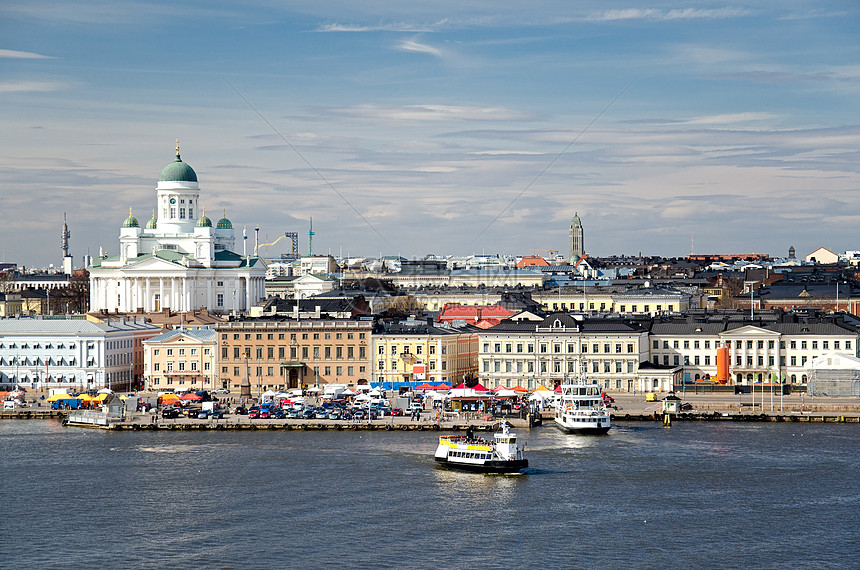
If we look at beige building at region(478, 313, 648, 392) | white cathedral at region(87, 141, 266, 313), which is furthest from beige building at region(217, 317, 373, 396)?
white cathedral at region(87, 141, 266, 313)

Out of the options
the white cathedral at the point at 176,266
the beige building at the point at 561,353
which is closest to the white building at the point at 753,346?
the beige building at the point at 561,353

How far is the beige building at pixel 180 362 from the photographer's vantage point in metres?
67.2

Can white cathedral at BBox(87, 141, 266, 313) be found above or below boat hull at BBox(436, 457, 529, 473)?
above

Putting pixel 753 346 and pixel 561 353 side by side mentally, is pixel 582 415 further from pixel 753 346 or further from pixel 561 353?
pixel 753 346

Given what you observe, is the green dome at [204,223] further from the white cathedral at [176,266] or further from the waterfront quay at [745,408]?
the waterfront quay at [745,408]

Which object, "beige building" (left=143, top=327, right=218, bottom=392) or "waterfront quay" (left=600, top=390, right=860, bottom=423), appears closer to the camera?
"waterfront quay" (left=600, top=390, right=860, bottom=423)

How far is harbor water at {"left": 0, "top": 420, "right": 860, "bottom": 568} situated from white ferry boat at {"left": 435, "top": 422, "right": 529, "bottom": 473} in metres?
0.41

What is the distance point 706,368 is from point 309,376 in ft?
56.2

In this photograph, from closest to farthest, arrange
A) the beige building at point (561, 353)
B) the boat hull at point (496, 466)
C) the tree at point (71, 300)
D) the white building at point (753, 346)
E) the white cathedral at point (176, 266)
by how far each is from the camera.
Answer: the boat hull at point (496, 466), the beige building at point (561, 353), the white building at point (753, 346), the white cathedral at point (176, 266), the tree at point (71, 300)

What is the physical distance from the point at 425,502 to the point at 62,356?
111ft

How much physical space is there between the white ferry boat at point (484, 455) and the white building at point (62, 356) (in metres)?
27.3

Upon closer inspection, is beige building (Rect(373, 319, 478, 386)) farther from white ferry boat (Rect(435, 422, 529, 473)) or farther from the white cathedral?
the white cathedral

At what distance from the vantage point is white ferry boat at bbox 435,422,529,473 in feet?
139

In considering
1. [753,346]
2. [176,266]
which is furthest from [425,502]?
[176,266]
